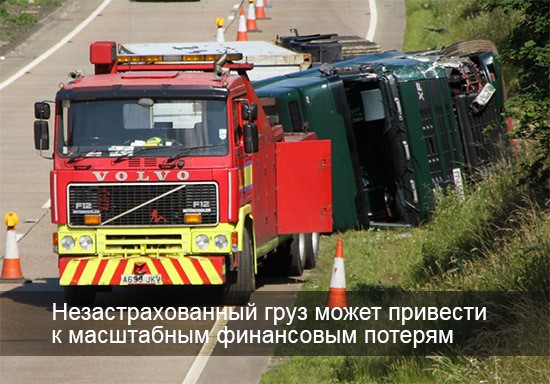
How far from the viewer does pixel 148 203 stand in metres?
14.4

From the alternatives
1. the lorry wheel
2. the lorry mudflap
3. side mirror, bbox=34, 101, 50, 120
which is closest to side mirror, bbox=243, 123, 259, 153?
the lorry mudflap

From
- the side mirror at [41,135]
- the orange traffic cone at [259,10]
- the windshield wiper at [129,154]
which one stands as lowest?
the windshield wiper at [129,154]

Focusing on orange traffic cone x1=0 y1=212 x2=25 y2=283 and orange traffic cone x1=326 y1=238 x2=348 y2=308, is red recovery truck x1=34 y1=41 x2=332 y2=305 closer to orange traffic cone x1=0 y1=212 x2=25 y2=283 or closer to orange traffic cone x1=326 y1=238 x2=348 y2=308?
orange traffic cone x1=326 y1=238 x2=348 y2=308

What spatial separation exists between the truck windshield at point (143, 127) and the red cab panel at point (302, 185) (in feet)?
7.62

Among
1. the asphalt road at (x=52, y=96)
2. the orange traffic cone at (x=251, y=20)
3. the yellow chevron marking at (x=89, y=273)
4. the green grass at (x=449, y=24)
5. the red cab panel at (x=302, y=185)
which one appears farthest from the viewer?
the orange traffic cone at (x=251, y=20)

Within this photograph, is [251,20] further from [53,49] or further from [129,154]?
[129,154]

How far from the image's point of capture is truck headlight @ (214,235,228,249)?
47.2ft

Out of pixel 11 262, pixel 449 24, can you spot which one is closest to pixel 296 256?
pixel 11 262

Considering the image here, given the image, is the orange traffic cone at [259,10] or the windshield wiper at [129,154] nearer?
the windshield wiper at [129,154]

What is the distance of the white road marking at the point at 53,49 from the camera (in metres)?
31.5

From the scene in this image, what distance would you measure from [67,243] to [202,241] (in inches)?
60.2

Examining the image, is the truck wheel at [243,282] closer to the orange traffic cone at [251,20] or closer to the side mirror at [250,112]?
the side mirror at [250,112]

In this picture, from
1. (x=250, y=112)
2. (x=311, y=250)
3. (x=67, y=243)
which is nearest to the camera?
(x=67, y=243)

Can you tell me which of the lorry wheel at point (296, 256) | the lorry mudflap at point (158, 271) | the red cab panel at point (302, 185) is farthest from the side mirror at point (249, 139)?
the lorry wheel at point (296, 256)
